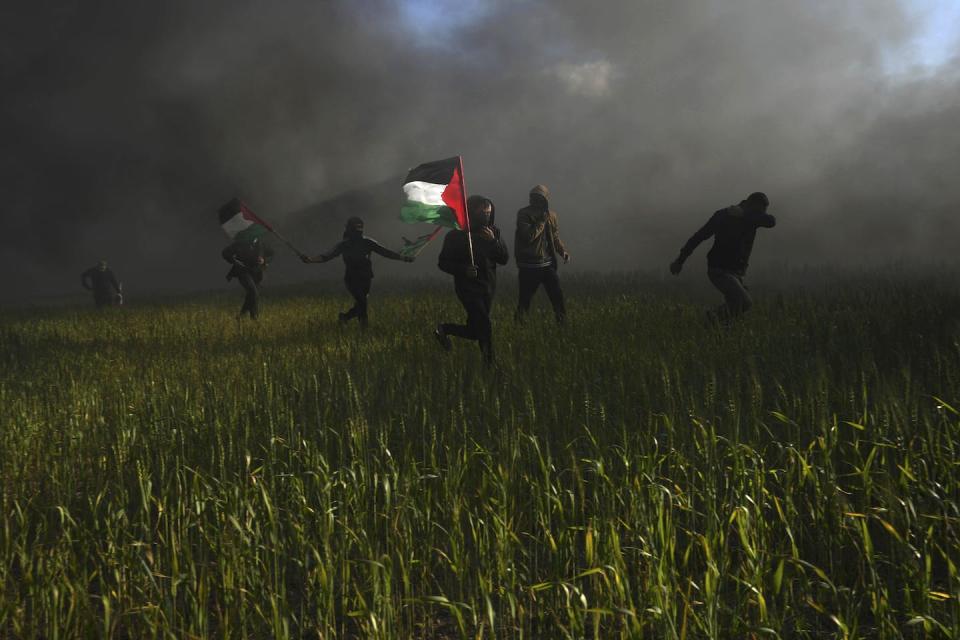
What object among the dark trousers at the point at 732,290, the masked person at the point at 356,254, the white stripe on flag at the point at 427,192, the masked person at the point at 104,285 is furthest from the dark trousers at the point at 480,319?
the masked person at the point at 104,285

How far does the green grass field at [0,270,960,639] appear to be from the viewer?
260 centimetres

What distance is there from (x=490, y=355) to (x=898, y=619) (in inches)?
200

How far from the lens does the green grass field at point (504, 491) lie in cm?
260

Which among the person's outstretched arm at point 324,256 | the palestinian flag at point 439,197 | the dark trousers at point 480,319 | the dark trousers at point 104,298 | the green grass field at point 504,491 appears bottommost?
the green grass field at point 504,491

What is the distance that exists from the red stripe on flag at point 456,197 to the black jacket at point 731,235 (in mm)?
2850

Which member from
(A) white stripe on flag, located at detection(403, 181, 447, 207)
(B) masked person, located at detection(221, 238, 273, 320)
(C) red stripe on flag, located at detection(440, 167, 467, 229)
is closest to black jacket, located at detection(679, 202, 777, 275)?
(C) red stripe on flag, located at detection(440, 167, 467, 229)

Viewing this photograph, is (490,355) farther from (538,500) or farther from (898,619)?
(898,619)

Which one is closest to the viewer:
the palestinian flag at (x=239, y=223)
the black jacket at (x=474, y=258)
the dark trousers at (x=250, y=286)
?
the black jacket at (x=474, y=258)

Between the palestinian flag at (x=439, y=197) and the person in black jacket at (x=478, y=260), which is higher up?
the palestinian flag at (x=439, y=197)

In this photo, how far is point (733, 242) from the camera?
8.65 metres

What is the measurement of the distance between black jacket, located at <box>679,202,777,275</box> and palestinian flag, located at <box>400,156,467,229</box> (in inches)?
114

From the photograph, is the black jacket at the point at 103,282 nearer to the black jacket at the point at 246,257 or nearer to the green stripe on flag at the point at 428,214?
the black jacket at the point at 246,257

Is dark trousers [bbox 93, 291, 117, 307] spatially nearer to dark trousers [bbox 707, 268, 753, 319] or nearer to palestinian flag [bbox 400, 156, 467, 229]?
palestinian flag [bbox 400, 156, 467, 229]

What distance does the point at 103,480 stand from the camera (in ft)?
14.6
